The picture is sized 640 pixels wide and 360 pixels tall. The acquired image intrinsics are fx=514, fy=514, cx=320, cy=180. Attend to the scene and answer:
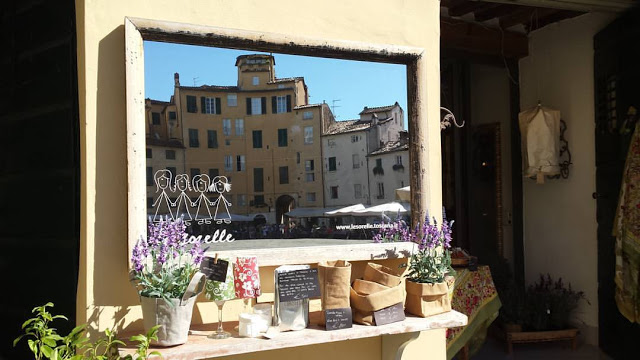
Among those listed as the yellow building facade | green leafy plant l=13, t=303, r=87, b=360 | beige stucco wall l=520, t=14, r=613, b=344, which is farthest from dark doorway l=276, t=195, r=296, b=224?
beige stucco wall l=520, t=14, r=613, b=344

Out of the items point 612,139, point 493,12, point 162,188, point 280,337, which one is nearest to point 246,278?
point 280,337

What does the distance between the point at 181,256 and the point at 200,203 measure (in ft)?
0.72

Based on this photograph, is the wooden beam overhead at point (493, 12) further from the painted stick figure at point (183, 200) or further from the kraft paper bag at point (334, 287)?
the painted stick figure at point (183, 200)

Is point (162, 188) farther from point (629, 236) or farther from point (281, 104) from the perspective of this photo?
point (629, 236)

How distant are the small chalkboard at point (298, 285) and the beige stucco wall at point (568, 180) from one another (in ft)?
10.6

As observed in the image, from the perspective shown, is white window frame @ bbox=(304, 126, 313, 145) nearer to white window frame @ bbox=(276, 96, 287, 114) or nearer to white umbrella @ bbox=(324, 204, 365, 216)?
white window frame @ bbox=(276, 96, 287, 114)

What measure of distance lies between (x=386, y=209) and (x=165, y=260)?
3.26 ft

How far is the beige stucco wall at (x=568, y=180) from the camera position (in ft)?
14.1

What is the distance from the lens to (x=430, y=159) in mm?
2354

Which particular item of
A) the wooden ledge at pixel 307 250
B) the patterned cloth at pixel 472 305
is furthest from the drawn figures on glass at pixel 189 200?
the patterned cloth at pixel 472 305

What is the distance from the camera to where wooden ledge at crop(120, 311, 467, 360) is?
1.70 meters

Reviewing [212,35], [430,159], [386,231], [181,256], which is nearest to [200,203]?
[181,256]

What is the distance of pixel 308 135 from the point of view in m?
2.17

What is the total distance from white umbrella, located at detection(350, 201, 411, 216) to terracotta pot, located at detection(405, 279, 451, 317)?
0.33m
